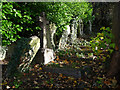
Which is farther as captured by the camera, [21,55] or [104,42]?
[21,55]

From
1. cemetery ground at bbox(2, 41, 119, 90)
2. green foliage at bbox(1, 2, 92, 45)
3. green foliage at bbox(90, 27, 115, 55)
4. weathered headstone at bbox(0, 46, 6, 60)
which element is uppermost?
green foliage at bbox(1, 2, 92, 45)

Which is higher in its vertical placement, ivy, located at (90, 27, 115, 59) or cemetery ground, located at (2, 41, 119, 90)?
ivy, located at (90, 27, 115, 59)

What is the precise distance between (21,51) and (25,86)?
3.86 ft

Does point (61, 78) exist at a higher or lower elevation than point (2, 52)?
lower

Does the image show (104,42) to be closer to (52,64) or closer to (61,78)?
(61,78)

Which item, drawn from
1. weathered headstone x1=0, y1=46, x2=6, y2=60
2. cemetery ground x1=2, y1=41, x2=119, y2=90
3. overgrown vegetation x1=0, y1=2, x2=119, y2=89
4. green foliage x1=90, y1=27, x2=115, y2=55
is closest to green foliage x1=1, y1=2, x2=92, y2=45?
overgrown vegetation x1=0, y1=2, x2=119, y2=89

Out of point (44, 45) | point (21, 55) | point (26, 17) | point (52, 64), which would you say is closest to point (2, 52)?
point (21, 55)

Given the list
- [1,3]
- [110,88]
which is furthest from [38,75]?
[1,3]

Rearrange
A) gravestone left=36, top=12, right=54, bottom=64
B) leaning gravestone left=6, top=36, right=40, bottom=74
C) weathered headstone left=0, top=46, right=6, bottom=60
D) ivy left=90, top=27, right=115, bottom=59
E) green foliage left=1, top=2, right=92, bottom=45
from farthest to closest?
weathered headstone left=0, top=46, right=6, bottom=60 → gravestone left=36, top=12, right=54, bottom=64 → green foliage left=1, top=2, right=92, bottom=45 → leaning gravestone left=6, top=36, right=40, bottom=74 → ivy left=90, top=27, right=115, bottom=59

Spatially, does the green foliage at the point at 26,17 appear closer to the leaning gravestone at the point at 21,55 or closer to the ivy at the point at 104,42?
the leaning gravestone at the point at 21,55

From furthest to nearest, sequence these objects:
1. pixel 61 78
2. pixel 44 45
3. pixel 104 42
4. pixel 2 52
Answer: pixel 2 52 < pixel 44 45 < pixel 61 78 < pixel 104 42

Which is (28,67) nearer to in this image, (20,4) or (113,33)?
(20,4)

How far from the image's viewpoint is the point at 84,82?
11.0 ft

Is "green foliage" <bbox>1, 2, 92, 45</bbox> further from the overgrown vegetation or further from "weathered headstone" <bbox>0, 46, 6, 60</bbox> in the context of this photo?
"weathered headstone" <bbox>0, 46, 6, 60</bbox>
